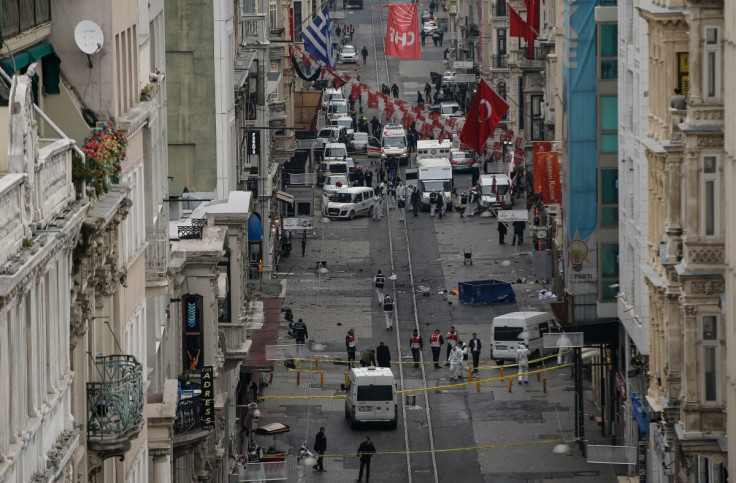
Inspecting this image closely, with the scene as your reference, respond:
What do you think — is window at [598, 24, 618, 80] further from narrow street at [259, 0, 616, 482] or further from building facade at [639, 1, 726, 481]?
building facade at [639, 1, 726, 481]

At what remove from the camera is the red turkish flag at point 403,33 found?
120500 millimetres

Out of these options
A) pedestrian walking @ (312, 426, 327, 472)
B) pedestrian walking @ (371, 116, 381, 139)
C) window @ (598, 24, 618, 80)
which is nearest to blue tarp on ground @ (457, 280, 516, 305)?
pedestrian walking @ (312, 426, 327, 472)

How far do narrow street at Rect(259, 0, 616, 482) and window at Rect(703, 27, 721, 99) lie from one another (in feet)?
79.0

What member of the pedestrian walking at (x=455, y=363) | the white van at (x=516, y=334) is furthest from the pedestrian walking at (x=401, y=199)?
the pedestrian walking at (x=455, y=363)

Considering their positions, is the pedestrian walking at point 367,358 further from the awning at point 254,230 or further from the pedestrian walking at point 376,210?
the pedestrian walking at point 376,210

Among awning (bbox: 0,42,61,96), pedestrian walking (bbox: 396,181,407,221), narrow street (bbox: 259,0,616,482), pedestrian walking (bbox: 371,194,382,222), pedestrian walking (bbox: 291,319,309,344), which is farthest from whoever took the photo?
pedestrian walking (bbox: 396,181,407,221)

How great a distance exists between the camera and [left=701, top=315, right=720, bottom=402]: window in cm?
4509

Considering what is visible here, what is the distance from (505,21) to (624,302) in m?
76.1

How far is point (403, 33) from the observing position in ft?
400

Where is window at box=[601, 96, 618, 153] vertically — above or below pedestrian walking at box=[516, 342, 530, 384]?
above

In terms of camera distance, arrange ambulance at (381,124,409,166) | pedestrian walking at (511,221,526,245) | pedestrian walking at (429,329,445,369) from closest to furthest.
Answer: pedestrian walking at (429,329,445,369), pedestrian walking at (511,221,526,245), ambulance at (381,124,409,166)

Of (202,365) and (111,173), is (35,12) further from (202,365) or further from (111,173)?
(202,365)

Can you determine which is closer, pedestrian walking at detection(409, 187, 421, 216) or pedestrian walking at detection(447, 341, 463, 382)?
pedestrian walking at detection(447, 341, 463, 382)

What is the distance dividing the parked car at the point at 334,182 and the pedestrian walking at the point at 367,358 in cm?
4270
